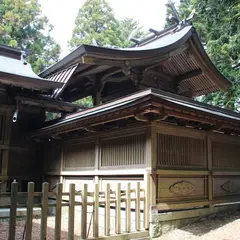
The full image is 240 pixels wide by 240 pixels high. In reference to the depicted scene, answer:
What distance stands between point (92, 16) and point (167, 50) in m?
21.5

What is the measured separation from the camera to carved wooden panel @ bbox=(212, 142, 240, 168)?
8.32 meters

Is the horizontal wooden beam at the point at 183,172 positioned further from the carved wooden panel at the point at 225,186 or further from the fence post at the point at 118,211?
the fence post at the point at 118,211

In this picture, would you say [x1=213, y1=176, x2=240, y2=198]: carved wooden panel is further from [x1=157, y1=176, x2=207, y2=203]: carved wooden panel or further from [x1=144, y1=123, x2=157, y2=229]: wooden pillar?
[x1=144, y1=123, x2=157, y2=229]: wooden pillar

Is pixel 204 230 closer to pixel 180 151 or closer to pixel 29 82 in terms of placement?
pixel 180 151

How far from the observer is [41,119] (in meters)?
10.8

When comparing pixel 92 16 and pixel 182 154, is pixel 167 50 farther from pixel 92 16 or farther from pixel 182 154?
pixel 92 16

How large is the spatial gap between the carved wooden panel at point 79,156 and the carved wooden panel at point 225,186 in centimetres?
334

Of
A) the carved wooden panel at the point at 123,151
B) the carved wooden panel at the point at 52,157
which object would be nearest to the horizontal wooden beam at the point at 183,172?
the carved wooden panel at the point at 123,151

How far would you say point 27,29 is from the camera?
24.0 meters

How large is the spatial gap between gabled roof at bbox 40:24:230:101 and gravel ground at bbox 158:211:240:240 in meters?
4.94

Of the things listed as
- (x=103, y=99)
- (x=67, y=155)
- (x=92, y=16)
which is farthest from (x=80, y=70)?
(x=92, y=16)

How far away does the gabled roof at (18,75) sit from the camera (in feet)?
29.6

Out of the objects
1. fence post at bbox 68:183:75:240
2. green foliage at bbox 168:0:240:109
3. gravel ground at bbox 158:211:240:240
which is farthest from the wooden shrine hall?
green foliage at bbox 168:0:240:109

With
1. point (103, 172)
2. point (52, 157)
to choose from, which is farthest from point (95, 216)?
point (52, 157)
